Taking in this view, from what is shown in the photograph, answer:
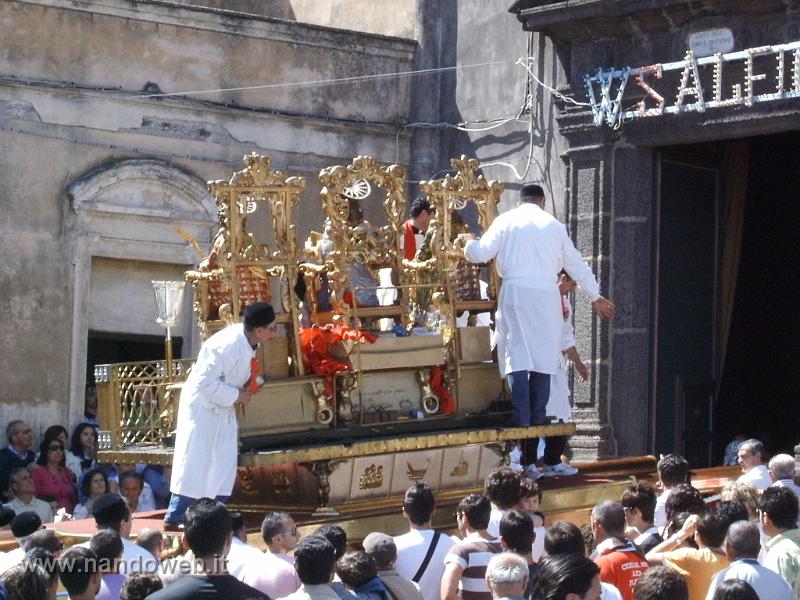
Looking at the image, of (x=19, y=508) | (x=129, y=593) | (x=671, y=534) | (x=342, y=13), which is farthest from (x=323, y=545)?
(x=342, y=13)

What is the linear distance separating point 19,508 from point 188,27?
541 cm

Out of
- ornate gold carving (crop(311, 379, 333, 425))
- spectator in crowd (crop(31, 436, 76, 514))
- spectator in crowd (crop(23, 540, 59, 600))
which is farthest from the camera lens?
spectator in crowd (crop(31, 436, 76, 514))

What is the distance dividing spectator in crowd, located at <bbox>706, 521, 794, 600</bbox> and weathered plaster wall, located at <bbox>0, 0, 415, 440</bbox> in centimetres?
893

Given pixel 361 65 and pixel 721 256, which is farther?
pixel 361 65

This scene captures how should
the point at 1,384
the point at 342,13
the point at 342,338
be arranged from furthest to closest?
the point at 342,13
the point at 1,384
the point at 342,338

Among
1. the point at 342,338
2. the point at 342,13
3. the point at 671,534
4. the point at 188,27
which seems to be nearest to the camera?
the point at 671,534

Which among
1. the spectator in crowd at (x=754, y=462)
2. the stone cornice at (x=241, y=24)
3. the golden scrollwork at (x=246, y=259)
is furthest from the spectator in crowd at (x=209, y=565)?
the stone cornice at (x=241, y=24)

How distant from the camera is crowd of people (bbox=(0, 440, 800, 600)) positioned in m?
6.10

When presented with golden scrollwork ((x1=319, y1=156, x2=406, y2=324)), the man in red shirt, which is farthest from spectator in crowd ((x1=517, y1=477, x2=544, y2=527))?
the man in red shirt

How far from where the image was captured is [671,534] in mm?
8219

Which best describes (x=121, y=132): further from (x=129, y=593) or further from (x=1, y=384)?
(x=129, y=593)

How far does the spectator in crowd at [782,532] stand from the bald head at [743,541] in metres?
0.49

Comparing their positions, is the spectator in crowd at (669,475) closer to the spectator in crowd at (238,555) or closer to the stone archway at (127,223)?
the spectator in crowd at (238,555)

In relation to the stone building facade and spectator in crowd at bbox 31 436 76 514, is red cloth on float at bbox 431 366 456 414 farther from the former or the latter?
the stone building facade
